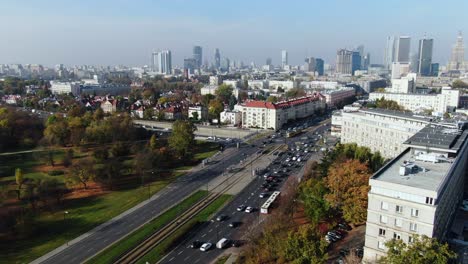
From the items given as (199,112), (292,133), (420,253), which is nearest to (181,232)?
(420,253)

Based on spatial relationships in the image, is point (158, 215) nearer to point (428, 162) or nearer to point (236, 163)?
point (236, 163)

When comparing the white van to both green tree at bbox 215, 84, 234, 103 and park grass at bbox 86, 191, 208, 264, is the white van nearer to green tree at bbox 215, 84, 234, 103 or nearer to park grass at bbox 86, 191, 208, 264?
park grass at bbox 86, 191, 208, 264

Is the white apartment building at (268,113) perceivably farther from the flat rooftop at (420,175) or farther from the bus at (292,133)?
the flat rooftop at (420,175)

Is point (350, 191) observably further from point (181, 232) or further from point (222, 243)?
point (181, 232)

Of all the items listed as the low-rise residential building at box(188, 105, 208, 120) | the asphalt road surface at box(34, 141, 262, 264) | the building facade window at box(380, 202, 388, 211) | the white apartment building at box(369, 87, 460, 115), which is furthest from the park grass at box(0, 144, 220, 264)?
the white apartment building at box(369, 87, 460, 115)

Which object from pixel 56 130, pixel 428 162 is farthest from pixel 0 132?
pixel 428 162

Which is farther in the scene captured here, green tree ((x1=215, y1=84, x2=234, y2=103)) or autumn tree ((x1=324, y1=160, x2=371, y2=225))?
green tree ((x1=215, y1=84, x2=234, y2=103))

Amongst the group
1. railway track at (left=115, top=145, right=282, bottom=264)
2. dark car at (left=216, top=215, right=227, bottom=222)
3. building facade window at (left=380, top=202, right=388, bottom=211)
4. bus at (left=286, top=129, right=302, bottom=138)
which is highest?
building facade window at (left=380, top=202, right=388, bottom=211)

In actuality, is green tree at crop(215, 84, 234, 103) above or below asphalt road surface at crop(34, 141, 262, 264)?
above
